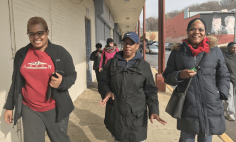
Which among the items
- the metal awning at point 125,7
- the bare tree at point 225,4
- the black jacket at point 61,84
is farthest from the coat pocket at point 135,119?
the bare tree at point 225,4

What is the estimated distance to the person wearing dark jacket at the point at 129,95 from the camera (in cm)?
207

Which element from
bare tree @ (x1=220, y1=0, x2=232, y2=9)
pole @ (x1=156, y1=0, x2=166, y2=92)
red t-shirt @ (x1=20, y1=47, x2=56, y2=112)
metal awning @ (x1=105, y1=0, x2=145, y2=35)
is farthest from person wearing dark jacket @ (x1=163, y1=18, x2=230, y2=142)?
bare tree @ (x1=220, y1=0, x2=232, y2=9)

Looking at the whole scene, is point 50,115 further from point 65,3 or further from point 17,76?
point 65,3

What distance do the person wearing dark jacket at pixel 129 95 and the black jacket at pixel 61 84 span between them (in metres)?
0.43

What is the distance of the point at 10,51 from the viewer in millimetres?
2646

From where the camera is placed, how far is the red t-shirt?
1.94 m

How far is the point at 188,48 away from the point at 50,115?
181 centimetres

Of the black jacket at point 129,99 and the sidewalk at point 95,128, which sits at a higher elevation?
the black jacket at point 129,99

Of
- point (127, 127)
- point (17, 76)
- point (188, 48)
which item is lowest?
point (127, 127)

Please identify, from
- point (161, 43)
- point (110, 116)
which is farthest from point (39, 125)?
point (161, 43)

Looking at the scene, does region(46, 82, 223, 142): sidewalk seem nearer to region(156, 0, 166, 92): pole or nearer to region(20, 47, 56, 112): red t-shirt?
region(156, 0, 166, 92): pole

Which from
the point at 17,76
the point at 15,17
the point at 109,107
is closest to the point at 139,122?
the point at 109,107

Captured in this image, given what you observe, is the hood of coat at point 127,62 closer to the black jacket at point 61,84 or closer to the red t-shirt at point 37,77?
the black jacket at point 61,84

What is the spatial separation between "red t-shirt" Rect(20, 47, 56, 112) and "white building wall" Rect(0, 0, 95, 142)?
77 cm
